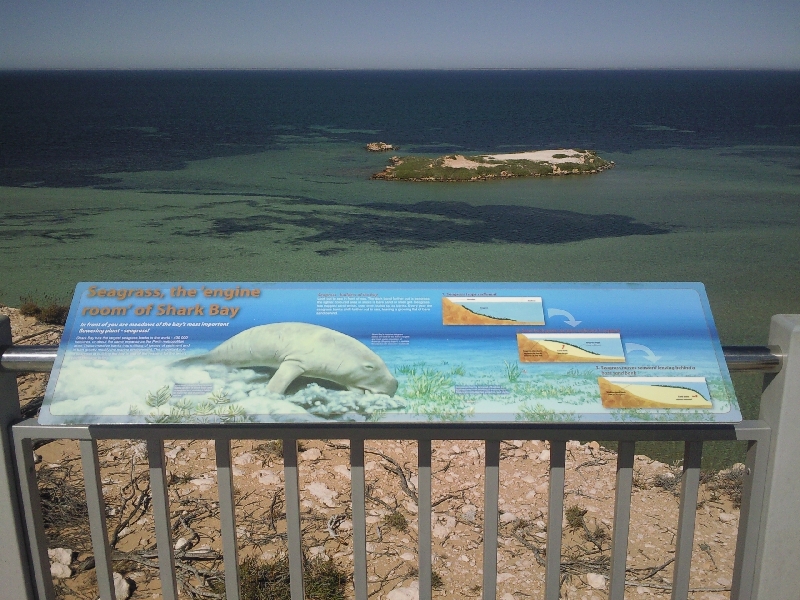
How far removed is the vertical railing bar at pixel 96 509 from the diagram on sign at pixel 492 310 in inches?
27.8

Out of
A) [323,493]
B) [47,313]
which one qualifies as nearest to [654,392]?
[323,493]

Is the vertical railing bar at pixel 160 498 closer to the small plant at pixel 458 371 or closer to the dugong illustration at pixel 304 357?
the dugong illustration at pixel 304 357

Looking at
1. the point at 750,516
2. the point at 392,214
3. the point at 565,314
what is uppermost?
the point at 565,314

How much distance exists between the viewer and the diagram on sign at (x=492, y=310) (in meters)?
1.38

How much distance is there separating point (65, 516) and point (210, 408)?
7.51ft

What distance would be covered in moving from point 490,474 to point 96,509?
2.45 feet

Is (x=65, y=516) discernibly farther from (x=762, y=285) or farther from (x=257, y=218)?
(x=257, y=218)

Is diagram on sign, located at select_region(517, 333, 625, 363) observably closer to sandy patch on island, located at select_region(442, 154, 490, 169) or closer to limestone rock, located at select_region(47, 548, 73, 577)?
limestone rock, located at select_region(47, 548, 73, 577)

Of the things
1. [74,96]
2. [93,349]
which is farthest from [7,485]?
[74,96]

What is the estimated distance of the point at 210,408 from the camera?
126 centimetres

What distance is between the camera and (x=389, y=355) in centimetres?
132

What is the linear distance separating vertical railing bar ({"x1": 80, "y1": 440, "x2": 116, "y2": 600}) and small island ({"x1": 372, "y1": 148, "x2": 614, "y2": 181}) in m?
19.5

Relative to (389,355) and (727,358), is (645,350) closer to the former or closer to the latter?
(727,358)

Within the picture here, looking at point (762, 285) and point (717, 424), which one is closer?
point (717, 424)
